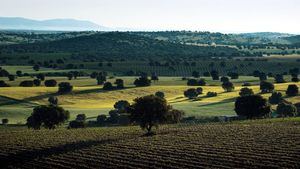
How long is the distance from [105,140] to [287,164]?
2248cm

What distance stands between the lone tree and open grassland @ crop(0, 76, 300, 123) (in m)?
25.4

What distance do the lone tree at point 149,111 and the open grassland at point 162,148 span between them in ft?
5.57

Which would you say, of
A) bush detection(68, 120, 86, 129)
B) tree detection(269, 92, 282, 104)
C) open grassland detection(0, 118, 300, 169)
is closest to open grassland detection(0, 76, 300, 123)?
tree detection(269, 92, 282, 104)

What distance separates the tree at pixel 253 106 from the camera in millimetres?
79562

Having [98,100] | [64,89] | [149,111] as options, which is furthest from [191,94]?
[149,111]

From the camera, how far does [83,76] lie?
166250 mm

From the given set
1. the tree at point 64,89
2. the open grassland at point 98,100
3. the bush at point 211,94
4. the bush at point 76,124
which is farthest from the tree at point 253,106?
the tree at point 64,89

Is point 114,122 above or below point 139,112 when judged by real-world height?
below

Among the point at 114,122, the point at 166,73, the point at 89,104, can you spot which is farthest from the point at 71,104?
the point at 166,73

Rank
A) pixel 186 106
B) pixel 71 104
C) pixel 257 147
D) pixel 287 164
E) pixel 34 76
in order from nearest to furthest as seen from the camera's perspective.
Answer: pixel 287 164 → pixel 257 147 → pixel 186 106 → pixel 71 104 → pixel 34 76

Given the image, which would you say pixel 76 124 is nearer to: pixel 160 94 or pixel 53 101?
pixel 53 101

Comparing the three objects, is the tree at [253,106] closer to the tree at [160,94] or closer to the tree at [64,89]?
the tree at [160,94]

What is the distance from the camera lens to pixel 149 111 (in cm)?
6091

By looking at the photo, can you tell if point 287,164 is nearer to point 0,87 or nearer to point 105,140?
point 105,140
